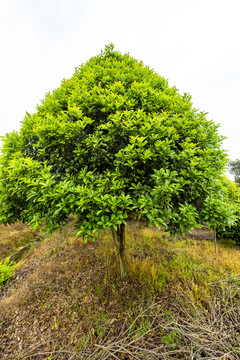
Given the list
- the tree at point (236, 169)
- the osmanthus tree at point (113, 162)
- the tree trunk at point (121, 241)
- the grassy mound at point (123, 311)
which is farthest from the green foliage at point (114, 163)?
the tree at point (236, 169)

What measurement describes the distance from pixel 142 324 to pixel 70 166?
14.0 feet

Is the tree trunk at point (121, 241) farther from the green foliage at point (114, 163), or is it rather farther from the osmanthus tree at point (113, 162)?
the green foliage at point (114, 163)

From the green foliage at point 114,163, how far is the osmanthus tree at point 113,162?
2 centimetres

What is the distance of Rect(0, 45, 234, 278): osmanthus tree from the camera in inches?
101

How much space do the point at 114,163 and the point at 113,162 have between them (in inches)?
4.0

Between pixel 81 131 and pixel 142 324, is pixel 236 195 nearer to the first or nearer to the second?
pixel 142 324

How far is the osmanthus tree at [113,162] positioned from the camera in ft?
8.39

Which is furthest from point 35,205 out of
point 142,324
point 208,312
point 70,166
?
point 208,312

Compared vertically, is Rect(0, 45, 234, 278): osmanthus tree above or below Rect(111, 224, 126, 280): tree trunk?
above

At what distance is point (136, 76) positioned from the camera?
4.17 meters

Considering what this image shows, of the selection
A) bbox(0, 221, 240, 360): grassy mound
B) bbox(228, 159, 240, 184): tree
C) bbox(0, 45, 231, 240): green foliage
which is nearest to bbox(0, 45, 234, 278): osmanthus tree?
bbox(0, 45, 231, 240): green foliage

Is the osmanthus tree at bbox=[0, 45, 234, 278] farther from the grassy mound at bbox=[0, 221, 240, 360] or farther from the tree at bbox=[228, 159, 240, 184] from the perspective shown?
the tree at bbox=[228, 159, 240, 184]

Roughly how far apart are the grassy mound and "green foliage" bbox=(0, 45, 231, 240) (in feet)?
7.49

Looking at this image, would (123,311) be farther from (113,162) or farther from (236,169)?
(236,169)
